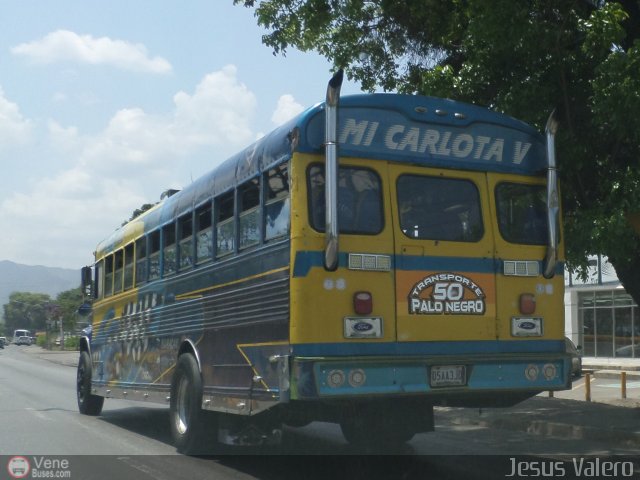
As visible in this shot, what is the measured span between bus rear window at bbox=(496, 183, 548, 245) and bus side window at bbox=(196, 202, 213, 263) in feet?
10.2

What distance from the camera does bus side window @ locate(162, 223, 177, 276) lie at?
10684 mm

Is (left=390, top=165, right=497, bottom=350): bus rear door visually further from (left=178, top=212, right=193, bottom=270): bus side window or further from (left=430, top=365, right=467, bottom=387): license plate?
(left=178, top=212, right=193, bottom=270): bus side window

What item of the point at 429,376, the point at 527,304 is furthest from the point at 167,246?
the point at 527,304

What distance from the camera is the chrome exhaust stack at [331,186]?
724 centimetres

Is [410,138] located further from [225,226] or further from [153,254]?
[153,254]

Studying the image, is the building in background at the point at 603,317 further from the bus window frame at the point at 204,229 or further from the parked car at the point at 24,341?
the parked car at the point at 24,341

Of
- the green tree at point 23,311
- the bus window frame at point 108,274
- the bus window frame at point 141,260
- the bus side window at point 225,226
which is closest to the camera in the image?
the bus side window at point 225,226

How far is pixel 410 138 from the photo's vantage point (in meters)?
7.98

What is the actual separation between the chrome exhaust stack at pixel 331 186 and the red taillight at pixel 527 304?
195 centimetres

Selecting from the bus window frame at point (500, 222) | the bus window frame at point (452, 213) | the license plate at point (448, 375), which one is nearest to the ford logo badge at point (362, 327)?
the license plate at point (448, 375)

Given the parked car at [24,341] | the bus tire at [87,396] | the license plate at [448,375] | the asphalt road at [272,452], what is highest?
the license plate at [448,375]

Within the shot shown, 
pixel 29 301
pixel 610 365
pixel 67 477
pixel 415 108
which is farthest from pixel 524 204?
pixel 29 301

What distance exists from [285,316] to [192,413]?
2550 mm

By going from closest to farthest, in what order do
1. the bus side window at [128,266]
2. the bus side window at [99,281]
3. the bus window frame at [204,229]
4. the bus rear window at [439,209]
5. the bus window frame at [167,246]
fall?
the bus rear window at [439,209] < the bus window frame at [204,229] < the bus window frame at [167,246] < the bus side window at [128,266] < the bus side window at [99,281]
